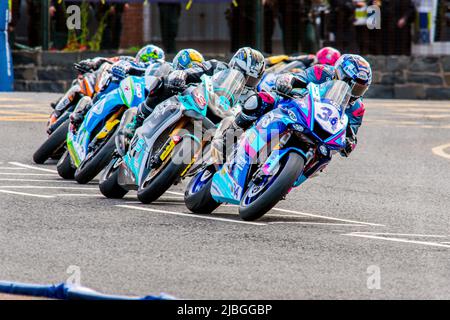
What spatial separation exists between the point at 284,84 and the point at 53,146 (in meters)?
5.11

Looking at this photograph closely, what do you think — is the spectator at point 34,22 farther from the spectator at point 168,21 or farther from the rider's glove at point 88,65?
the rider's glove at point 88,65

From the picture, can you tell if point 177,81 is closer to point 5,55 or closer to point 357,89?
point 357,89

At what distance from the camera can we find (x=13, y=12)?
25.6m

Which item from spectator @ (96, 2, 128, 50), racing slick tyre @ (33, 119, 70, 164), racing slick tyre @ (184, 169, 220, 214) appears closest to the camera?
racing slick tyre @ (184, 169, 220, 214)

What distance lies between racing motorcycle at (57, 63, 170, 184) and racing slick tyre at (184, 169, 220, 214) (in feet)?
5.30

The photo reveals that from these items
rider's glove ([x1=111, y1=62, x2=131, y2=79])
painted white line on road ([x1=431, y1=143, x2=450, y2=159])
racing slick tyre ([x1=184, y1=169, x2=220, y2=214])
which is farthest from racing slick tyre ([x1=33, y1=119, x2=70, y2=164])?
painted white line on road ([x1=431, y1=143, x2=450, y2=159])

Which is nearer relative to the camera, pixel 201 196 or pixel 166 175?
pixel 201 196

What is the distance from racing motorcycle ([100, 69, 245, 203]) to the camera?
444 inches

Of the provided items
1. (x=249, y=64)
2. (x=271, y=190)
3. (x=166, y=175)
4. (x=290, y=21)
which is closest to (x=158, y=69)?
(x=249, y=64)

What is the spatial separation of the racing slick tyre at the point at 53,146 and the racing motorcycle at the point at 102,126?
1106 mm

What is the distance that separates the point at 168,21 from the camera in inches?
993

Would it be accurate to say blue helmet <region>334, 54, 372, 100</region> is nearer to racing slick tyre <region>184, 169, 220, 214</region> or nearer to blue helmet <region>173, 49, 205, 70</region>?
racing slick tyre <region>184, 169, 220, 214</region>
